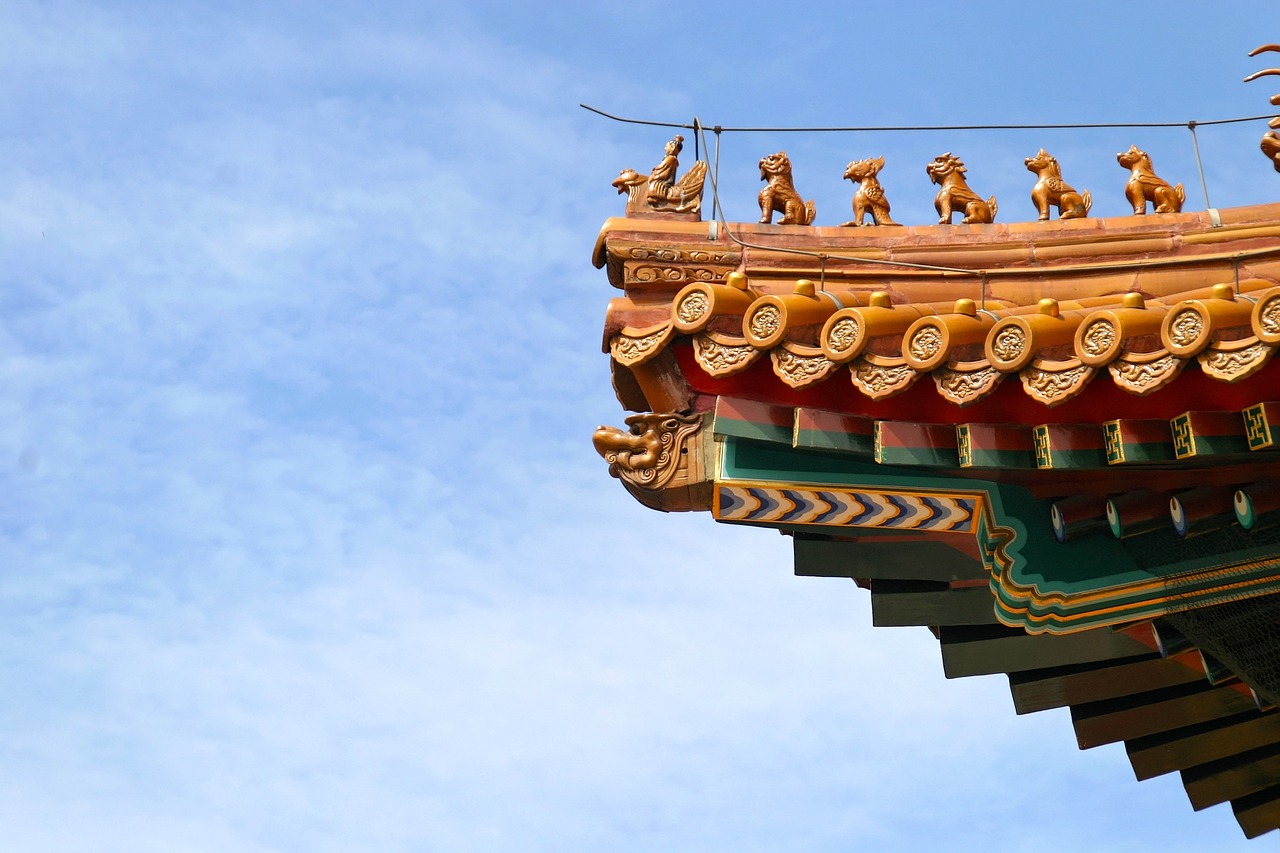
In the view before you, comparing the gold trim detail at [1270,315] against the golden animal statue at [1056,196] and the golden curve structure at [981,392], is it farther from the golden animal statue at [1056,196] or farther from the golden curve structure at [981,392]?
the golden animal statue at [1056,196]

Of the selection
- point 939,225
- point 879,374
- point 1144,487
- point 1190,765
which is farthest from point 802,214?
point 1190,765

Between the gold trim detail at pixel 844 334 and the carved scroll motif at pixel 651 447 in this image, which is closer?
the gold trim detail at pixel 844 334

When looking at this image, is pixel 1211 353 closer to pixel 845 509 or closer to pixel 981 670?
pixel 845 509

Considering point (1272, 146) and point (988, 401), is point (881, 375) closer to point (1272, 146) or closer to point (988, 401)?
point (988, 401)

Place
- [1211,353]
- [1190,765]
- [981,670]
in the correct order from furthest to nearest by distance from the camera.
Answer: [1190,765] → [981,670] → [1211,353]

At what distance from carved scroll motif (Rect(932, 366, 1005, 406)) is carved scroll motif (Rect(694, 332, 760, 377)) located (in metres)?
0.70

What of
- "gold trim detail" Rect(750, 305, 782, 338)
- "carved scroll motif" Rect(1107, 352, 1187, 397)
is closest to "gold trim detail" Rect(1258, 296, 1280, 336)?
"carved scroll motif" Rect(1107, 352, 1187, 397)

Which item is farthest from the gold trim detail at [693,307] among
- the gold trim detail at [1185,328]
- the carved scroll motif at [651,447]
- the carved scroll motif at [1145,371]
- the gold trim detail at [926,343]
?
the gold trim detail at [1185,328]

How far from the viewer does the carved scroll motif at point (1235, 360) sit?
568 cm

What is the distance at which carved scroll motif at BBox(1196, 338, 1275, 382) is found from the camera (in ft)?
18.6

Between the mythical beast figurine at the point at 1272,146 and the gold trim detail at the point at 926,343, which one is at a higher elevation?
the mythical beast figurine at the point at 1272,146

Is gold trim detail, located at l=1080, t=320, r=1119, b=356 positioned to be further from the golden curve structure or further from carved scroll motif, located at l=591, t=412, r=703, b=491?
carved scroll motif, located at l=591, t=412, r=703, b=491

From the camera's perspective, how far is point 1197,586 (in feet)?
22.5

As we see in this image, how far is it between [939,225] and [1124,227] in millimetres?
716
